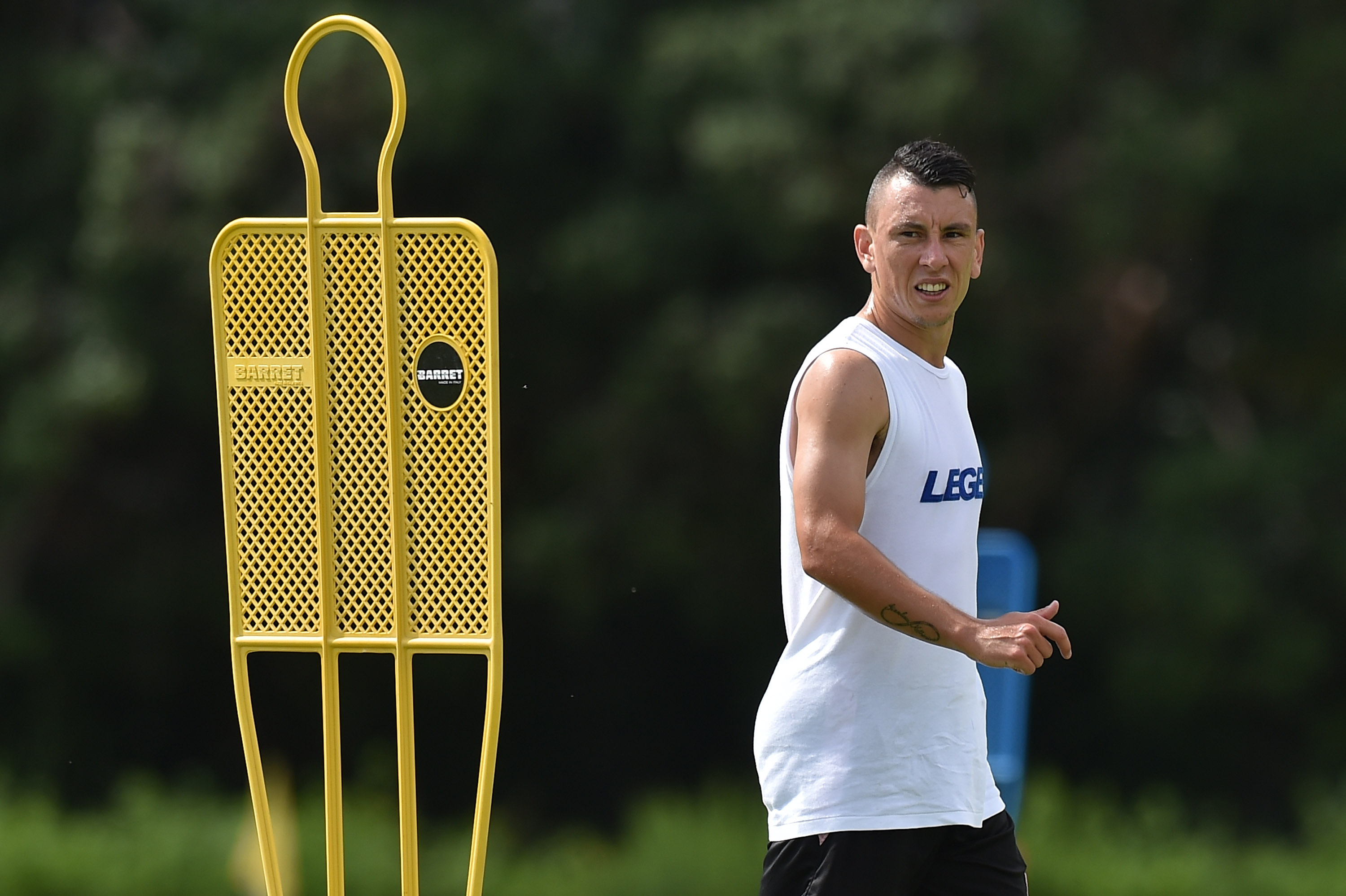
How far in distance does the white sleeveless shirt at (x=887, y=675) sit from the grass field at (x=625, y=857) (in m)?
2.69

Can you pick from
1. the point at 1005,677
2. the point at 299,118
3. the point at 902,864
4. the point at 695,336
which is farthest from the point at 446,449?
the point at 695,336

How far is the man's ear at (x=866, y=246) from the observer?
217 centimetres

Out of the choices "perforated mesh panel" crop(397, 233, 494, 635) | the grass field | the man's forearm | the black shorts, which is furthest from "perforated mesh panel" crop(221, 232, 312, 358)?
the grass field

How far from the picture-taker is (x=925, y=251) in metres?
2.09

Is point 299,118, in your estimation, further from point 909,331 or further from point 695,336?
point 695,336

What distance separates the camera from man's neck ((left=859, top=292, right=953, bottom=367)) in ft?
6.96

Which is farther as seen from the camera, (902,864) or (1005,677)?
(1005,677)

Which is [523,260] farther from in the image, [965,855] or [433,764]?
[965,855]

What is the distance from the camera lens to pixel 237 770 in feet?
24.8

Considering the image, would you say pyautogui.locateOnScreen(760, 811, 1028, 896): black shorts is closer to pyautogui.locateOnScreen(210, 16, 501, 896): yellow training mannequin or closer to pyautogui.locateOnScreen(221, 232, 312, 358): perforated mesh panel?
pyautogui.locateOnScreen(210, 16, 501, 896): yellow training mannequin

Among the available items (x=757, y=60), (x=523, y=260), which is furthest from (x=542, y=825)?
(x=757, y=60)

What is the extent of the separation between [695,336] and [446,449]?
3984 mm

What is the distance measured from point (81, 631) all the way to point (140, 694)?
17.9 inches

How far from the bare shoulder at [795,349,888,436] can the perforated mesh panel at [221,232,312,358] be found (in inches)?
37.2
